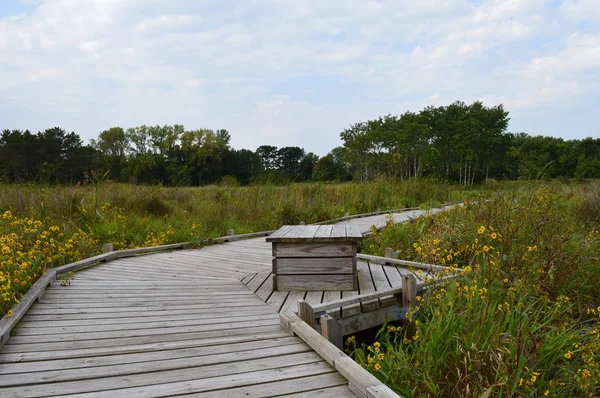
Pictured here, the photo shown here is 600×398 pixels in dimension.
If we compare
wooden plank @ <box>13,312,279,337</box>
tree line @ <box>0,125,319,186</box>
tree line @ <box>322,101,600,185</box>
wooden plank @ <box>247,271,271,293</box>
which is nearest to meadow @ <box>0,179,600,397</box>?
wooden plank @ <box>13,312,279,337</box>

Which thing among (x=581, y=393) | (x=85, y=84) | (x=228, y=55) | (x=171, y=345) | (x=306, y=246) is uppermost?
(x=228, y=55)

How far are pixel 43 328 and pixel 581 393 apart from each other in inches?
157

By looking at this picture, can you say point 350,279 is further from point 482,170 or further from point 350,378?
point 482,170

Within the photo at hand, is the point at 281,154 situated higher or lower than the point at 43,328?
higher

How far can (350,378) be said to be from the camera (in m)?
2.06

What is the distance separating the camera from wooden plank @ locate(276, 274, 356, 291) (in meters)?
4.10

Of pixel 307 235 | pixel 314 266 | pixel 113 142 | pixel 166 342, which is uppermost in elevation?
pixel 113 142

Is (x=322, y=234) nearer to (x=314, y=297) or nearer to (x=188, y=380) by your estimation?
(x=314, y=297)

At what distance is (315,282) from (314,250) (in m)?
0.35

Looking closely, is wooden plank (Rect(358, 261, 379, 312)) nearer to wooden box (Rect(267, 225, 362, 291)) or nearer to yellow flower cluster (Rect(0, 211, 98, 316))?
wooden box (Rect(267, 225, 362, 291))

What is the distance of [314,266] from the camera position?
4133 millimetres

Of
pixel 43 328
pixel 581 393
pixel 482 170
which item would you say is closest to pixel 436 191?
pixel 581 393

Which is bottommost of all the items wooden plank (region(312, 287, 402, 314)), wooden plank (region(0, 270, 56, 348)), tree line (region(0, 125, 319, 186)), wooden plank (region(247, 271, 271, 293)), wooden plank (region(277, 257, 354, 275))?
wooden plank (region(247, 271, 271, 293))

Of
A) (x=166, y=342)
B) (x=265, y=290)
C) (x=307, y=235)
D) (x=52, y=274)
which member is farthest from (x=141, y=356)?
(x=52, y=274)
